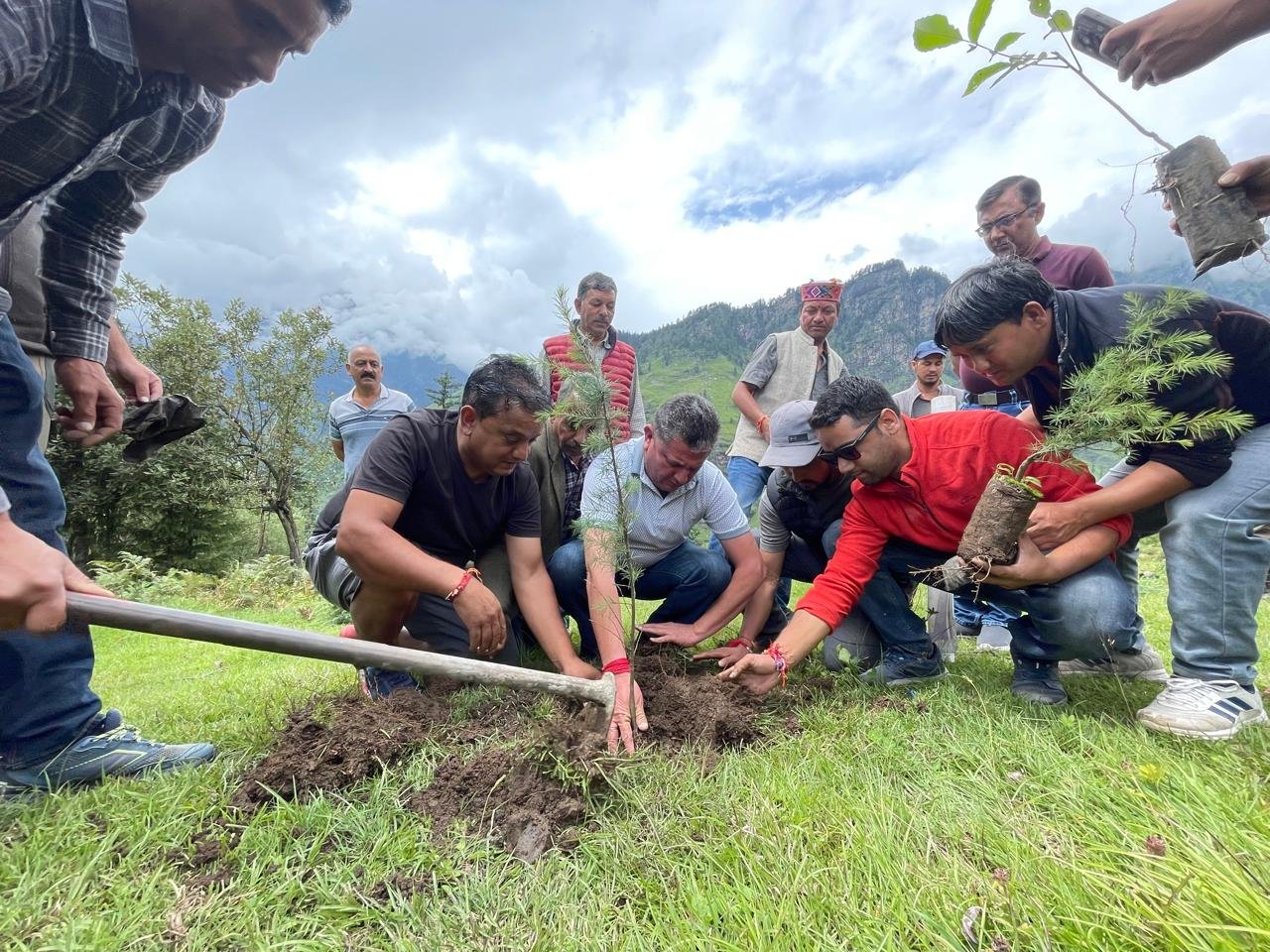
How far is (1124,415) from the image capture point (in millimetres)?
1843

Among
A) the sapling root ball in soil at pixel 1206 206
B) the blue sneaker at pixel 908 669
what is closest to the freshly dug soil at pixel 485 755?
the blue sneaker at pixel 908 669

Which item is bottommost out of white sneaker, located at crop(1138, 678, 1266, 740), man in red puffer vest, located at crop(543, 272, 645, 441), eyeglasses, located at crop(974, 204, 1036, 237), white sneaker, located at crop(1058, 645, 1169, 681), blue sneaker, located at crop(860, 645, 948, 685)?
blue sneaker, located at crop(860, 645, 948, 685)

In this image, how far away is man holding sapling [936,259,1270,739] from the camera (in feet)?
6.73

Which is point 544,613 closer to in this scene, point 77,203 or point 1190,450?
point 77,203

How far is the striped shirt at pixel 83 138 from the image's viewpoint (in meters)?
1.45

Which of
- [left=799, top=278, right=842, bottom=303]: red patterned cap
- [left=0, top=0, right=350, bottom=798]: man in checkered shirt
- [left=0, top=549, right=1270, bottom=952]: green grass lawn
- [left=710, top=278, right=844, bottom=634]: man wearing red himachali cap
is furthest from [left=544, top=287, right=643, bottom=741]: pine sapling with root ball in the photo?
[left=799, top=278, right=842, bottom=303]: red patterned cap

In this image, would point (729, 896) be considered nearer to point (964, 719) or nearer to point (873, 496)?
point (964, 719)

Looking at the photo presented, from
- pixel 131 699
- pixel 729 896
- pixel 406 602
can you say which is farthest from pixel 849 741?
pixel 131 699

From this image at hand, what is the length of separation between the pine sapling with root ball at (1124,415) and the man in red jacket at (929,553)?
24 centimetres

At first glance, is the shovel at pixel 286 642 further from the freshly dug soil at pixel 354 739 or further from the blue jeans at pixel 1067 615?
the blue jeans at pixel 1067 615

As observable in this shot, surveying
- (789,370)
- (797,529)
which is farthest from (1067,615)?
(789,370)

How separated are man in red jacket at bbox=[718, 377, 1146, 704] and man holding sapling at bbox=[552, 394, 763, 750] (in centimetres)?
62

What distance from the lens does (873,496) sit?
3.02 m

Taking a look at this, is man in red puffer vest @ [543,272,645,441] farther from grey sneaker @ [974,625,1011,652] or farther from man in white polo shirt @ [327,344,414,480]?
grey sneaker @ [974,625,1011,652]
